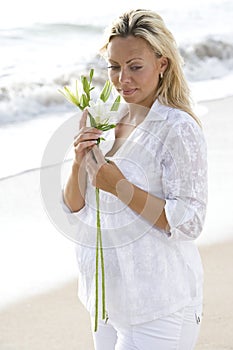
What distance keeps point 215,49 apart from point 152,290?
10385 millimetres

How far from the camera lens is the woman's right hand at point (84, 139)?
2.69 metres

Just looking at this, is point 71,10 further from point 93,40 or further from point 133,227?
point 133,227

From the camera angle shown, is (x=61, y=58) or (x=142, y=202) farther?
(x=61, y=58)

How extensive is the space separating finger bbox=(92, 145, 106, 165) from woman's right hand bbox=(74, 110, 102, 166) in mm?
16

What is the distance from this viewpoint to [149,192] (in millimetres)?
2723

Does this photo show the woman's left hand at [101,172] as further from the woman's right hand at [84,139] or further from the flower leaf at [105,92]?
the flower leaf at [105,92]

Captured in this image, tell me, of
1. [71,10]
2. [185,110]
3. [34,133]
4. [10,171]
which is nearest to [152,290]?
[185,110]

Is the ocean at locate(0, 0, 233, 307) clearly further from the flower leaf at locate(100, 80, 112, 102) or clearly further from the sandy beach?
the flower leaf at locate(100, 80, 112, 102)

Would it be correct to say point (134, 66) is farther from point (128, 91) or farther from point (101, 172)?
point (101, 172)

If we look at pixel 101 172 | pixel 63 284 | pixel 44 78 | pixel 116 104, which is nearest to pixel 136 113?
pixel 116 104

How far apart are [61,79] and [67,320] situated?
686 cm

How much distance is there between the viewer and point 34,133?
27.5 ft

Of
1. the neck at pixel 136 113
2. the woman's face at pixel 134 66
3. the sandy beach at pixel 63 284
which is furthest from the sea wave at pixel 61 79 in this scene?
the woman's face at pixel 134 66

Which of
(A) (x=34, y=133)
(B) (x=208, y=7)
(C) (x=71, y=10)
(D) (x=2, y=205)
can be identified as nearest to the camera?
(D) (x=2, y=205)
